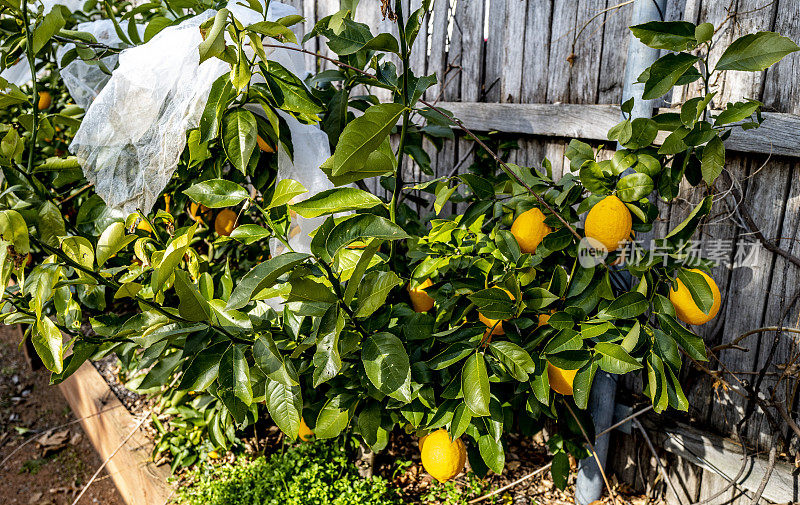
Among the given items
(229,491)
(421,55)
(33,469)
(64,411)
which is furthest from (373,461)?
(64,411)

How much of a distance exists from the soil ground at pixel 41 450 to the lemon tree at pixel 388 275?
5.22 feet

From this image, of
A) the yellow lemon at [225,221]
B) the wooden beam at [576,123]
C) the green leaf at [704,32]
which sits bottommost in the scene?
the yellow lemon at [225,221]

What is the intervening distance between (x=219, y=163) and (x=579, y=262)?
0.99m

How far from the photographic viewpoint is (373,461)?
6.81ft

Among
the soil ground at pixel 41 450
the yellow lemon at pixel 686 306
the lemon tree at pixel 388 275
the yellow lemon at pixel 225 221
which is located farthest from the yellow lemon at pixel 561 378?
the soil ground at pixel 41 450

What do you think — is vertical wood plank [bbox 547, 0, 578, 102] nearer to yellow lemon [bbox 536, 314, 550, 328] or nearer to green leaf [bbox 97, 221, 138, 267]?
yellow lemon [bbox 536, 314, 550, 328]

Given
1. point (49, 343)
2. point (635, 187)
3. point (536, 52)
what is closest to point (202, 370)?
point (49, 343)

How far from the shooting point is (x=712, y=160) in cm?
125

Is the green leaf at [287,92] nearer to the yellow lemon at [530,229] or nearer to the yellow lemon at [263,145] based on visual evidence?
the yellow lemon at [263,145]

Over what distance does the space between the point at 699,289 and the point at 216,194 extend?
1.10 meters

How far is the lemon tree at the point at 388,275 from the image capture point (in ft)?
3.57

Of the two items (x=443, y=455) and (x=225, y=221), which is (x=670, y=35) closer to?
(x=443, y=455)

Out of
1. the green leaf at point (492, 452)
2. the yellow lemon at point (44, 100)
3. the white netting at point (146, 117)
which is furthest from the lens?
the yellow lemon at point (44, 100)

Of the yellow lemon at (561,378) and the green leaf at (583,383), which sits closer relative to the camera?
the green leaf at (583,383)
